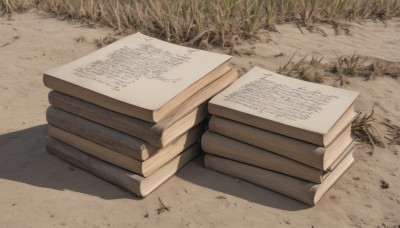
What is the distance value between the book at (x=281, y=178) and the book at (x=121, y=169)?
14 centimetres

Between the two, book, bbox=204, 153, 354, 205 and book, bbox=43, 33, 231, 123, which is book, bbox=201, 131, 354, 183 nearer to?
book, bbox=204, 153, 354, 205

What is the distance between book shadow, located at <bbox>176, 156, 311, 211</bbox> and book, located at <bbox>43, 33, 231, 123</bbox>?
0.46 meters

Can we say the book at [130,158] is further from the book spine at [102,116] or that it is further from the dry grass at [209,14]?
the dry grass at [209,14]

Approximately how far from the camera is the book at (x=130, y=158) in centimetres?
291

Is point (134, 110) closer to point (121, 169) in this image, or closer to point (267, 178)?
point (121, 169)

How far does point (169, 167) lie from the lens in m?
3.09

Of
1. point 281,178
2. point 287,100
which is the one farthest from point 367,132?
point 281,178

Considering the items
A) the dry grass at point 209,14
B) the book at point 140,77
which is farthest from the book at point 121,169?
the dry grass at point 209,14

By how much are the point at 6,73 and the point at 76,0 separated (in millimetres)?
1369

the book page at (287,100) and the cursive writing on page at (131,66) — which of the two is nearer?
the book page at (287,100)

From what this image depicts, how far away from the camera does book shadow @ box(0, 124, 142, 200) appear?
3.04m

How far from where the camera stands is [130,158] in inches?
115

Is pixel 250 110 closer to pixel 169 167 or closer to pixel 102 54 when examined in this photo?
pixel 169 167

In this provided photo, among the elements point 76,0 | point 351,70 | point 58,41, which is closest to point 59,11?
point 76,0
